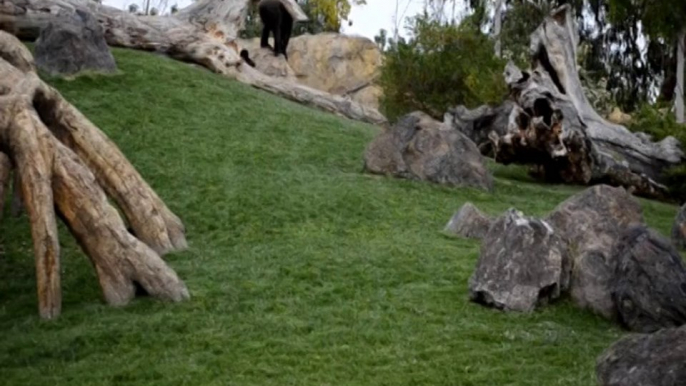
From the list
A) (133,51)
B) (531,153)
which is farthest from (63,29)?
(531,153)

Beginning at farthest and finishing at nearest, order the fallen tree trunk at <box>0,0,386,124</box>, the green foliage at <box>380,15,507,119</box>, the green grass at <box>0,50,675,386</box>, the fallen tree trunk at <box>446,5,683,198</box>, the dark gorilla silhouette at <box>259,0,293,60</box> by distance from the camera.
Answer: the green foliage at <box>380,15,507,119</box>
the dark gorilla silhouette at <box>259,0,293,60</box>
the fallen tree trunk at <box>0,0,386,124</box>
the fallen tree trunk at <box>446,5,683,198</box>
the green grass at <box>0,50,675,386</box>

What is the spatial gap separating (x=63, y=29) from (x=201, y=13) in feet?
17.6

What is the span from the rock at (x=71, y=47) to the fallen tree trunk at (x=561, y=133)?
5.53 meters

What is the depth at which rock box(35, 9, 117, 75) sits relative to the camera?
16703 millimetres

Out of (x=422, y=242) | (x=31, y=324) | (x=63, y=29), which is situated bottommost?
(x=31, y=324)

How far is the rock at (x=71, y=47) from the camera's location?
658 inches

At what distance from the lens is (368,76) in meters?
32.3

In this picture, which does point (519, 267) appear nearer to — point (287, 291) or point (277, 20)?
point (287, 291)

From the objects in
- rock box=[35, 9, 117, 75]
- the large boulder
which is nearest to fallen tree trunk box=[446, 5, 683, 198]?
rock box=[35, 9, 117, 75]

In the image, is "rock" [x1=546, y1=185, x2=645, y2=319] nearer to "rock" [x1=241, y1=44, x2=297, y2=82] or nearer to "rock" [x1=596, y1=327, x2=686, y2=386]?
"rock" [x1=596, y1=327, x2=686, y2=386]

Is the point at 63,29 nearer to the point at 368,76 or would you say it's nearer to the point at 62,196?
the point at 62,196

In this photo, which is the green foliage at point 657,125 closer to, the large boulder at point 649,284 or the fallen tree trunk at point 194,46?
the fallen tree trunk at point 194,46

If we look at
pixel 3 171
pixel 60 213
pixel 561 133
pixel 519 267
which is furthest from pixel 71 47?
pixel 519 267

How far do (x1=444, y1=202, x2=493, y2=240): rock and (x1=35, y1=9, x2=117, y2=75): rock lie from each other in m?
7.67
